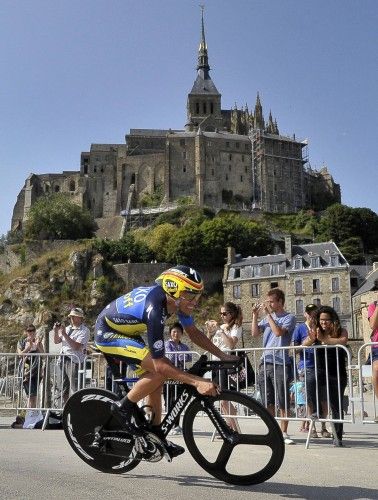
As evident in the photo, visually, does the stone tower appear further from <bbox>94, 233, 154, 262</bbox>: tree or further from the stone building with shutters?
the stone building with shutters

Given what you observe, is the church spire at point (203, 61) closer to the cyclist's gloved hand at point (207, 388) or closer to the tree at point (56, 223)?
the tree at point (56, 223)

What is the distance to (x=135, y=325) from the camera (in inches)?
183

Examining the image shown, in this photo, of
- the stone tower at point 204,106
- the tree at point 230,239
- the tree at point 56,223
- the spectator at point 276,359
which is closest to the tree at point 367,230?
the tree at point 230,239

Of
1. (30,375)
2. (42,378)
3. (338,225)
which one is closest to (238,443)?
(30,375)

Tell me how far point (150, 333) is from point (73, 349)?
5.42 metres

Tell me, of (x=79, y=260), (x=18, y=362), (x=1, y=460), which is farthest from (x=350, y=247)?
(x=1, y=460)

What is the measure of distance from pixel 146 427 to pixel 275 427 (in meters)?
0.98

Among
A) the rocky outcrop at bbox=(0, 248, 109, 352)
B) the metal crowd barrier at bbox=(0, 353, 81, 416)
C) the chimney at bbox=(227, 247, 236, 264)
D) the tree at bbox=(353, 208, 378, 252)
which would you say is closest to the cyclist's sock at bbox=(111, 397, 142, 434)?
the metal crowd barrier at bbox=(0, 353, 81, 416)

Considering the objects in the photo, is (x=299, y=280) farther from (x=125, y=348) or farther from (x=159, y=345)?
(x=159, y=345)

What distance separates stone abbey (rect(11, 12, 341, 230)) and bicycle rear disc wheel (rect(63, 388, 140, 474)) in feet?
245

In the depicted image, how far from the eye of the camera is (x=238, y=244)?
60281mm

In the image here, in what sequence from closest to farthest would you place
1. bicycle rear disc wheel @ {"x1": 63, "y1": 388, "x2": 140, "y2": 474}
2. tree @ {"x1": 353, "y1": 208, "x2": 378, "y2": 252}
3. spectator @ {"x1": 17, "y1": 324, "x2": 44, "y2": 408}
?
bicycle rear disc wheel @ {"x1": 63, "y1": 388, "x2": 140, "y2": 474}, spectator @ {"x1": 17, "y1": 324, "x2": 44, "y2": 408}, tree @ {"x1": 353, "y1": 208, "x2": 378, "y2": 252}

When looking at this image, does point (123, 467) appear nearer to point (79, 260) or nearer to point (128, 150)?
point (79, 260)

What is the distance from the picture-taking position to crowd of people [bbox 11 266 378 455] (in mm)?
4566
